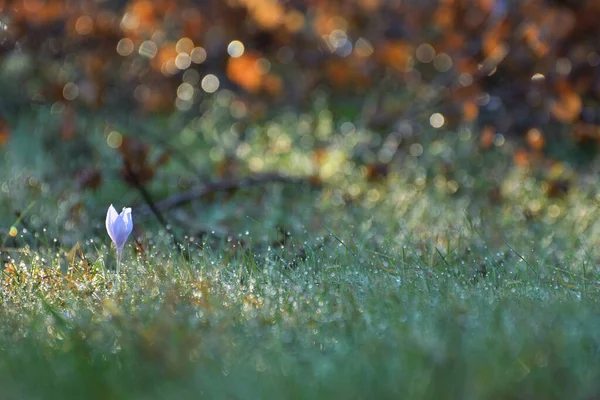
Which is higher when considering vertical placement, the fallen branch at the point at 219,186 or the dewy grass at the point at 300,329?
the dewy grass at the point at 300,329

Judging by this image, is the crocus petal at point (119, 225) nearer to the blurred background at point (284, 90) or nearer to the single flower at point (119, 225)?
the single flower at point (119, 225)

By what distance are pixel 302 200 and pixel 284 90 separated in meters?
2.78

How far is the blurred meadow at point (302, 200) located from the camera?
Result: 2027 millimetres

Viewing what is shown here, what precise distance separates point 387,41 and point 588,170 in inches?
72.0

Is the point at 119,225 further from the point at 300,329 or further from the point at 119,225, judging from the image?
the point at 300,329

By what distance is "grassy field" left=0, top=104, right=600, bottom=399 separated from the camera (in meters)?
1.92

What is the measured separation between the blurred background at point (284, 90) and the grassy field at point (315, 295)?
0.25m

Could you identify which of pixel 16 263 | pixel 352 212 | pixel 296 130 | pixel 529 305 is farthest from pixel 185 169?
pixel 529 305

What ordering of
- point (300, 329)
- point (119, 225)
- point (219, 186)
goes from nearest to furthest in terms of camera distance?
1. point (300, 329)
2. point (119, 225)
3. point (219, 186)

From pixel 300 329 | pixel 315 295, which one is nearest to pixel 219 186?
pixel 315 295

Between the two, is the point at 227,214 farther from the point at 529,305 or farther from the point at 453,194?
the point at 529,305

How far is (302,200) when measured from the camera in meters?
4.73

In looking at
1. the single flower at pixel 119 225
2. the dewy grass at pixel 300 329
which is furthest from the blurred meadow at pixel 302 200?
the single flower at pixel 119 225

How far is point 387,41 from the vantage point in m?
6.54
